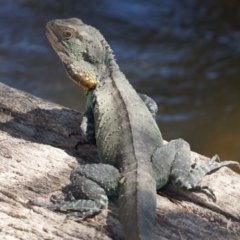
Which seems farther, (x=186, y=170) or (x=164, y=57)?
(x=164, y=57)

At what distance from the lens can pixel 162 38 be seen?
9438mm

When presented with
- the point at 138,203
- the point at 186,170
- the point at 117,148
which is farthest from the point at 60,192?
the point at 186,170

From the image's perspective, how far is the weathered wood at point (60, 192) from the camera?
11.1 ft

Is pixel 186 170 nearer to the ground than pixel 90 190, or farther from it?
farther from it

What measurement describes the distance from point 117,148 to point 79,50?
3.63 feet

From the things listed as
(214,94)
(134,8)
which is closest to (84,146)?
(214,94)

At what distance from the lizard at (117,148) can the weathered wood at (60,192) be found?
111mm

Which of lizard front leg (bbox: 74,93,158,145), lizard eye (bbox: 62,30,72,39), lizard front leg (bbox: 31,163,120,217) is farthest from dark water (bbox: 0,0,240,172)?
lizard front leg (bbox: 31,163,120,217)

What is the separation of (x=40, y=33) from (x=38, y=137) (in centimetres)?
557

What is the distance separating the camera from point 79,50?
442cm

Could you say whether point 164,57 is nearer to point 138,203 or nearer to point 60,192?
point 60,192

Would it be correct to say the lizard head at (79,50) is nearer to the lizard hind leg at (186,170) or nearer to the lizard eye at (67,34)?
the lizard eye at (67,34)

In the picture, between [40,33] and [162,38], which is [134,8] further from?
[40,33]

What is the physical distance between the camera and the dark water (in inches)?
302
